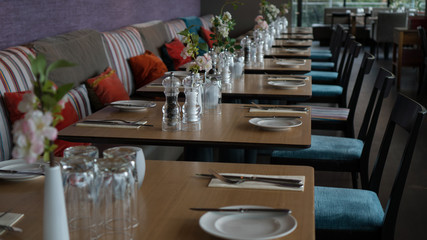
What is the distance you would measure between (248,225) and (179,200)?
254 millimetres

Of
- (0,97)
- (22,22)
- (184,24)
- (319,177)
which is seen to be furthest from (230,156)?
(184,24)

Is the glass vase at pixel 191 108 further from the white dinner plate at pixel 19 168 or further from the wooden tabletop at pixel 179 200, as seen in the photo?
the white dinner plate at pixel 19 168

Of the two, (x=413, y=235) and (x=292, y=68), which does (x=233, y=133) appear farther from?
(x=292, y=68)

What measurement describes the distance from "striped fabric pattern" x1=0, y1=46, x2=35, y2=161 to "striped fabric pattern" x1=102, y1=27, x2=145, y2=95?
4.27 ft

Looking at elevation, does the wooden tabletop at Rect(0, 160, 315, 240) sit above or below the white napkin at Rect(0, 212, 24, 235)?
below

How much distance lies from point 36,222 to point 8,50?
2126 mm

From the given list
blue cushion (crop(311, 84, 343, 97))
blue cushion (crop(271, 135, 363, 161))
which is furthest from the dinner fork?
blue cushion (crop(311, 84, 343, 97))

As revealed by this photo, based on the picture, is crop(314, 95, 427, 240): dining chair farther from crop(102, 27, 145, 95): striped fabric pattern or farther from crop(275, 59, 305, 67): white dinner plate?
crop(102, 27, 145, 95): striped fabric pattern

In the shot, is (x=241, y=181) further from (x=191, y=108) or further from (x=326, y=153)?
(x=326, y=153)

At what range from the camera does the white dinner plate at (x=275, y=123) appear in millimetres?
2219

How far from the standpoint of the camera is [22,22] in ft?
11.8

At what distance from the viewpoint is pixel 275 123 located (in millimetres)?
2332

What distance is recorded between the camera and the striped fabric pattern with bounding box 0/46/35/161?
108 inches

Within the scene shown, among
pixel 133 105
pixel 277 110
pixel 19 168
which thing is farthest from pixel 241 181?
pixel 133 105
